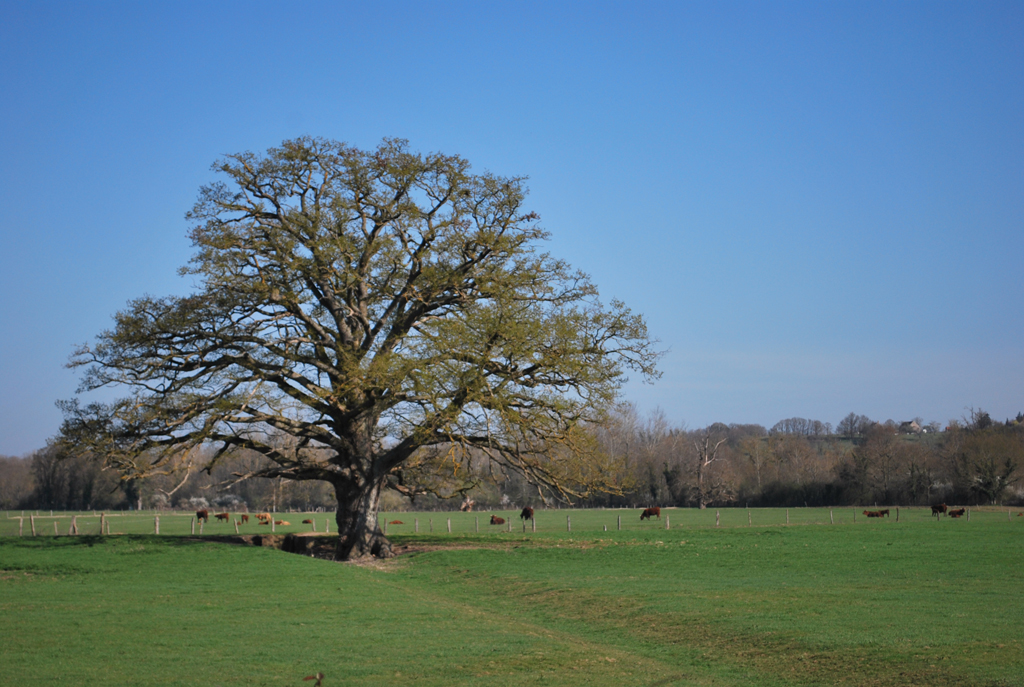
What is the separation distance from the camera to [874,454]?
8638 centimetres

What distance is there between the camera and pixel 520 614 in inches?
763

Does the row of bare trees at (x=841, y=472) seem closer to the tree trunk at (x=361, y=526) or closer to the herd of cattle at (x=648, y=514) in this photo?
the herd of cattle at (x=648, y=514)

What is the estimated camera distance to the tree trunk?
101 feet

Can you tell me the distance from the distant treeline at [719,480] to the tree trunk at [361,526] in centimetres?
2902

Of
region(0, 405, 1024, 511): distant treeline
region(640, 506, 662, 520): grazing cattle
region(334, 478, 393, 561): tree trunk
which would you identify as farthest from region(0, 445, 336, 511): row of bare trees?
region(334, 478, 393, 561): tree trunk

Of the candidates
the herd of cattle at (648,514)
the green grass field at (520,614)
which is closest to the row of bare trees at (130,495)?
the herd of cattle at (648,514)

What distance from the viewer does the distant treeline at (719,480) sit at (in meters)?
73.2

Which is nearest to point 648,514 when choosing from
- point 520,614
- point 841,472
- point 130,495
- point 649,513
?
point 649,513

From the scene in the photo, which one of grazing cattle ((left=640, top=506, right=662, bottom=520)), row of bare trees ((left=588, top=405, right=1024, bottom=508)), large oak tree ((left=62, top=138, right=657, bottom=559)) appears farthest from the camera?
row of bare trees ((left=588, top=405, right=1024, bottom=508))

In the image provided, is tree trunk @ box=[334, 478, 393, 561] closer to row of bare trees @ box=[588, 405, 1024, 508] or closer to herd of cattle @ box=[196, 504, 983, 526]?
herd of cattle @ box=[196, 504, 983, 526]

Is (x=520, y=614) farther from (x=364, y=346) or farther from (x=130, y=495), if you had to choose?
(x=130, y=495)

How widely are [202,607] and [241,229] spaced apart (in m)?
15.9

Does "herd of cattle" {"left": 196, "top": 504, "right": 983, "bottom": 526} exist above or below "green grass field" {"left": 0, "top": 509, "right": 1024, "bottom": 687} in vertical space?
below

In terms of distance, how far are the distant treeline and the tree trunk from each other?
2902cm
